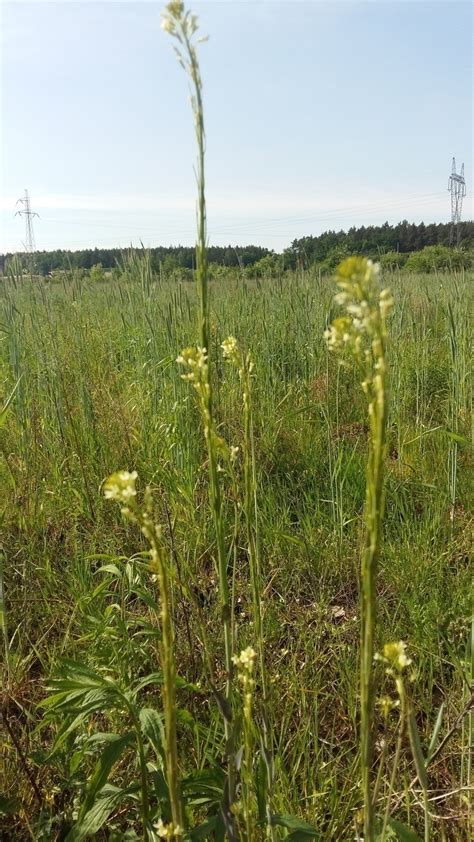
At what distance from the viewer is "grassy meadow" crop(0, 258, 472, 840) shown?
1288 millimetres

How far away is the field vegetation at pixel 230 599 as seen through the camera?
68cm

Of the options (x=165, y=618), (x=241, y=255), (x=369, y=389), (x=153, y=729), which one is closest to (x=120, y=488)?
(x=165, y=618)

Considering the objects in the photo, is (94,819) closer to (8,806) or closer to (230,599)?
(8,806)

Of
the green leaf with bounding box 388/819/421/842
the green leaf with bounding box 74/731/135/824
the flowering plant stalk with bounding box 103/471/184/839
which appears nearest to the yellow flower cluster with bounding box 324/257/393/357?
the flowering plant stalk with bounding box 103/471/184/839

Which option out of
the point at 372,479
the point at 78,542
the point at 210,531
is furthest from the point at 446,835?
the point at 78,542

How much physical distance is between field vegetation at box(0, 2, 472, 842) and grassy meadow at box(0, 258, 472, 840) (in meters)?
0.01

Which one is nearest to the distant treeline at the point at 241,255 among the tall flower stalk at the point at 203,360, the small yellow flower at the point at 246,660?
the tall flower stalk at the point at 203,360

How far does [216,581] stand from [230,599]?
30cm

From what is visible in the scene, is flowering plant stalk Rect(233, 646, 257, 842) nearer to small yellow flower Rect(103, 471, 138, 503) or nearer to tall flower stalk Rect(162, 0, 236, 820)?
tall flower stalk Rect(162, 0, 236, 820)

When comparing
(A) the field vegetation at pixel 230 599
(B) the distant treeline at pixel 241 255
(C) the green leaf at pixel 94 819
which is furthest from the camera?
(B) the distant treeline at pixel 241 255

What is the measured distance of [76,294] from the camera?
378 cm

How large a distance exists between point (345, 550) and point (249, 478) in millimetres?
1549

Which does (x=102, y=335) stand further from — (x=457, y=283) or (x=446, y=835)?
(x=446, y=835)

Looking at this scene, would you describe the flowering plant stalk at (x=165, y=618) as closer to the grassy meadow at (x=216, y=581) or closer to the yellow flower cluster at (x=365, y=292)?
the grassy meadow at (x=216, y=581)
